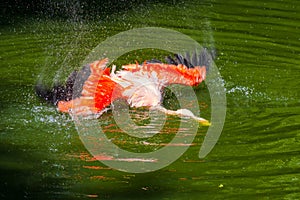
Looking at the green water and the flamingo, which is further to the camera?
the flamingo

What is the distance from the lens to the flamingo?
3.69 m

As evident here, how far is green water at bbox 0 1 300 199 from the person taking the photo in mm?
3088

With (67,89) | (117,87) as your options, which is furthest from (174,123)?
(67,89)

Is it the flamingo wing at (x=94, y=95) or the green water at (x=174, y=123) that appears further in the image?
the flamingo wing at (x=94, y=95)

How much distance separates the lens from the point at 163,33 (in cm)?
526

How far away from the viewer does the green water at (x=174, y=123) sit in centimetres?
309

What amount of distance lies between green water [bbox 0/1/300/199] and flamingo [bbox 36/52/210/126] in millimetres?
78

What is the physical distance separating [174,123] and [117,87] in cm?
36

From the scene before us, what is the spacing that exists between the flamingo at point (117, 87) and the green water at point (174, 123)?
78 millimetres

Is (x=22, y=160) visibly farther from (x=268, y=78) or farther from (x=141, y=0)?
(x=141, y=0)

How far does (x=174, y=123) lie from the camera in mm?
3643

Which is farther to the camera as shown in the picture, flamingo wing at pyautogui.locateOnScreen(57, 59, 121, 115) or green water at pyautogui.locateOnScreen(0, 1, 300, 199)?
flamingo wing at pyautogui.locateOnScreen(57, 59, 121, 115)

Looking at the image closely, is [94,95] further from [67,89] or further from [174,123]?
[174,123]

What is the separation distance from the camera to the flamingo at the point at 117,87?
3.69 m
